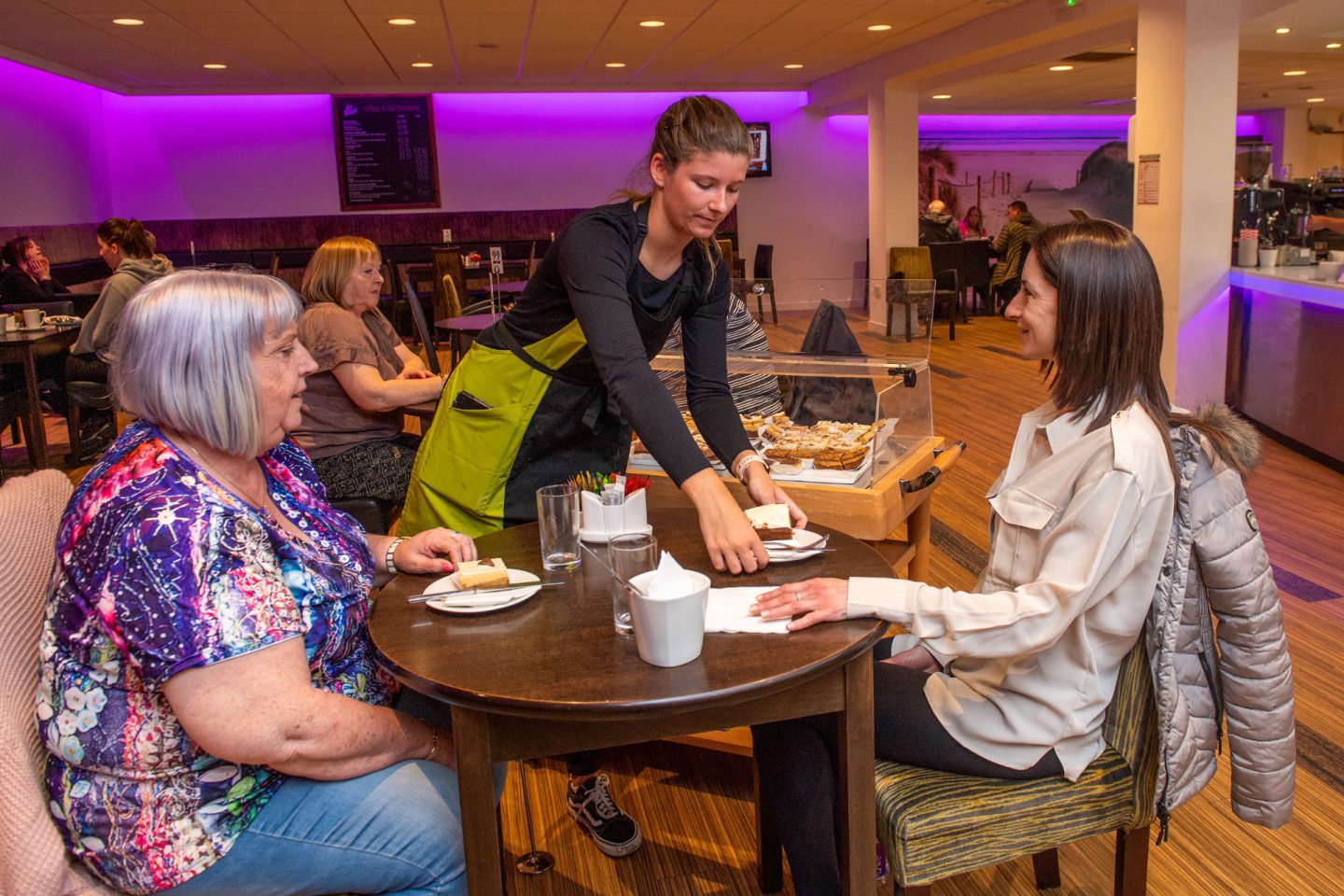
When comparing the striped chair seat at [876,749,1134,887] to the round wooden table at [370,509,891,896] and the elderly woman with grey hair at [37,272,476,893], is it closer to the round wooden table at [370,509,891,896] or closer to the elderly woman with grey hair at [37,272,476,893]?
the round wooden table at [370,509,891,896]

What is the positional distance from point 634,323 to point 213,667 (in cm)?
87

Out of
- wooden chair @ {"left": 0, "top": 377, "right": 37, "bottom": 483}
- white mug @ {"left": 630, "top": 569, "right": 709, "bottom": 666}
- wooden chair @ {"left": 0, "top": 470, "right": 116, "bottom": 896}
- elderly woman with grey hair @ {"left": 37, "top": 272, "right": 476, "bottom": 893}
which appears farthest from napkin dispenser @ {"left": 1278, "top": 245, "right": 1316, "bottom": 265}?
wooden chair @ {"left": 0, "top": 377, "right": 37, "bottom": 483}

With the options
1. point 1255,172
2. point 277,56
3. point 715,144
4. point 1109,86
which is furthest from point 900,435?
point 1109,86

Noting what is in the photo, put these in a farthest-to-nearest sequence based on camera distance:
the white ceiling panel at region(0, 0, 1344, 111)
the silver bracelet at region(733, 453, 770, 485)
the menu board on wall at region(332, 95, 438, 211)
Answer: the menu board on wall at region(332, 95, 438, 211), the white ceiling panel at region(0, 0, 1344, 111), the silver bracelet at region(733, 453, 770, 485)

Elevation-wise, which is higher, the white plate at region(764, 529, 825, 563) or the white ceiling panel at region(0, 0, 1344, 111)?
the white ceiling panel at region(0, 0, 1344, 111)

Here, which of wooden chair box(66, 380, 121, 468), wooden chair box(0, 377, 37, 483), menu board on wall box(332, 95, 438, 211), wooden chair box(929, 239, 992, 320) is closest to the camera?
wooden chair box(0, 377, 37, 483)

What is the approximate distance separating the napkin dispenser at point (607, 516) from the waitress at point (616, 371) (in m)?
0.14

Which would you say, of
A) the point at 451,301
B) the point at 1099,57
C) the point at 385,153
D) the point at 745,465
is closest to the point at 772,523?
the point at 745,465

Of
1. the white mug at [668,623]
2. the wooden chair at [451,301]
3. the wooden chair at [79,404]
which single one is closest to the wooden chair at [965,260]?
the wooden chair at [451,301]

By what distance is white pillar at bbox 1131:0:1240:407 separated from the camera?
6.36 meters

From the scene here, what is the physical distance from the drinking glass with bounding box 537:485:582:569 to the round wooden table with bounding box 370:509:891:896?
0.19 m

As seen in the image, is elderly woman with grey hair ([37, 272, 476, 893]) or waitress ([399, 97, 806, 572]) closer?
elderly woman with grey hair ([37, 272, 476, 893])

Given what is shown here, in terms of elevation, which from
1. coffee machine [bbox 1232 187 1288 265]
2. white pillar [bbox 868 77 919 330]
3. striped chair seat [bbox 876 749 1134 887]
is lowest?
striped chair seat [bbox 876 749 1134 887]

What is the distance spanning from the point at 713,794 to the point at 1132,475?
1.43m
